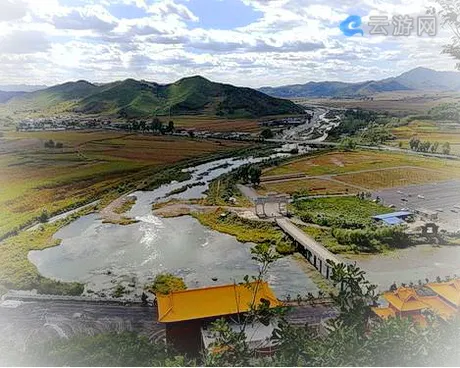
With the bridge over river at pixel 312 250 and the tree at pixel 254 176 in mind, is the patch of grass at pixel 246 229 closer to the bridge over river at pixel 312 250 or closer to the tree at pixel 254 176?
the bridge over river at pixel 312 250

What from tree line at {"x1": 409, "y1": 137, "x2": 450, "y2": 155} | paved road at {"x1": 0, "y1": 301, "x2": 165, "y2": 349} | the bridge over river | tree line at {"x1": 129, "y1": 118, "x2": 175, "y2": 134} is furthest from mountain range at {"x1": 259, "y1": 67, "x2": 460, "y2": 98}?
paved road at {"x1": 0, "y1": 301, "x2": 165, "y2": 349}

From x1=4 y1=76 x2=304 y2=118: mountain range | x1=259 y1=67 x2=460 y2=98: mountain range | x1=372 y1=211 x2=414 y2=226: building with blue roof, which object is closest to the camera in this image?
x1=372 y1=211 x2=414 y2=226: building with blue roof

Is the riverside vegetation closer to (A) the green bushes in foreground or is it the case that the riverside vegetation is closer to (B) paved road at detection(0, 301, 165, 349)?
(B) paved road at detection(0, 301, 165, 349)

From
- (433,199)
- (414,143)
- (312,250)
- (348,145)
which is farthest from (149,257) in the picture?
(348,145)

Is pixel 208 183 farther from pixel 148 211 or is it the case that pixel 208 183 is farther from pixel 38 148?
pixel 38 148

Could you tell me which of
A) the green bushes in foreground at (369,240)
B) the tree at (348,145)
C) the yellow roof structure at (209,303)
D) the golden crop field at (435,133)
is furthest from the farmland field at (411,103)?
the yellow roof structure at (209,303)
